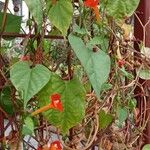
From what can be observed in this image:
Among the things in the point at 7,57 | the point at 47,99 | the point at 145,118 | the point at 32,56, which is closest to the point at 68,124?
the point at 47,99

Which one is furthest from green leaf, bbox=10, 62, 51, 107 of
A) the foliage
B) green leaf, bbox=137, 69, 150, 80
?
green leaf, bbox=137, 69, 150, 80

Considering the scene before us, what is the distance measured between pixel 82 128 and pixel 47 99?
25 centimetres

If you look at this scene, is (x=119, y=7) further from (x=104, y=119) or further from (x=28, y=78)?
(x=104, y=119)

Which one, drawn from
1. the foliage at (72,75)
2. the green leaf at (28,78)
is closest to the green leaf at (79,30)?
the foliage at (72,75)

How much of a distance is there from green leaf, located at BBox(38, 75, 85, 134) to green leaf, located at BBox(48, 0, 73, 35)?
11cm

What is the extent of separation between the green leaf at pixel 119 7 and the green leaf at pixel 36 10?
131 mm

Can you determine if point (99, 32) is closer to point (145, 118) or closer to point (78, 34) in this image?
point (78, 34)

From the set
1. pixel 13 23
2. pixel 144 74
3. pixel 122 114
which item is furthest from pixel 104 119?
pixel 13 23

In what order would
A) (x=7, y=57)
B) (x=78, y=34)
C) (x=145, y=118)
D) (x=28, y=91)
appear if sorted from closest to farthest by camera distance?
(x=28, y=91) → (x=78, y=34) → (x=7, y=57) → (x=145, y=118)

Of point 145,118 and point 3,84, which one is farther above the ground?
point 3,84

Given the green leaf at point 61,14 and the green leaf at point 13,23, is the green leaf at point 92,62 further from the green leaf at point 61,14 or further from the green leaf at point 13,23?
the green leaf at point 13,23

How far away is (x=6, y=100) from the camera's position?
0.88 meters

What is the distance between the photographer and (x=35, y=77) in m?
0.75

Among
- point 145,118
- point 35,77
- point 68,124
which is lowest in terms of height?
point 145,118
